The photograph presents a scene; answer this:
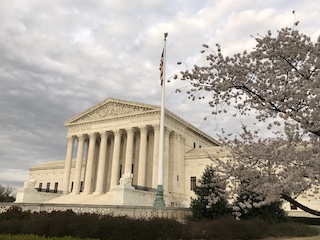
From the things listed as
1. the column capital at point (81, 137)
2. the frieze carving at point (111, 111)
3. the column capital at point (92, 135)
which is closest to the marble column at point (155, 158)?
the frieze carving at point (111, 111)

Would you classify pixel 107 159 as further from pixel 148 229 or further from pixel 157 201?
pixel 148 229

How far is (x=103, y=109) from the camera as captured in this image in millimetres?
53719

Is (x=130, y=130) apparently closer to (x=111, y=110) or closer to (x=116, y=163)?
(x=116, y=163)

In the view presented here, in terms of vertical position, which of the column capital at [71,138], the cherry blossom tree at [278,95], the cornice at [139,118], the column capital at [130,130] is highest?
the cornice at [139,118]

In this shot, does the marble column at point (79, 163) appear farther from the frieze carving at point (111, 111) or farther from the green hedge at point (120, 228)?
the green hedge at point (120, 228)

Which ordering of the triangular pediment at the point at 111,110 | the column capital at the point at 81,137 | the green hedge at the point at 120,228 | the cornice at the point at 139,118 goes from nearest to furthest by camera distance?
the green hedge at the point at 120,228 < the cornice at the point at 139,118 < the triangular pediment at the point at 111,110 < the column capital at the point at 81,137

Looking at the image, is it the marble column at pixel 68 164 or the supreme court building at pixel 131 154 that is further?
the marble column at pixel 68 164

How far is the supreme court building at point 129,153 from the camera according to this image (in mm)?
47344

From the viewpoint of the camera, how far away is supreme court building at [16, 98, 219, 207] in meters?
47.3

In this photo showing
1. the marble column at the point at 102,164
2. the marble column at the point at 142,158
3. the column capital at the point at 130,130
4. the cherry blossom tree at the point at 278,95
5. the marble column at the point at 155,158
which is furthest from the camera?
the marble column at the point at 102,164

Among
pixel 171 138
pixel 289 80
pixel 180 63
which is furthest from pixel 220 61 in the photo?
pixel 171 138

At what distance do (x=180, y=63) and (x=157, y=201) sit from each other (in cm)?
1680

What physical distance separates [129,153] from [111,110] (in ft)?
27.8

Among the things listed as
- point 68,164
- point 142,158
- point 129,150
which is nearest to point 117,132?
point 129,150
